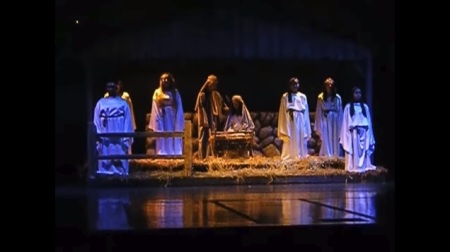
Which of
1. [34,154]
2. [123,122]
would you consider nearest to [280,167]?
[123,122]

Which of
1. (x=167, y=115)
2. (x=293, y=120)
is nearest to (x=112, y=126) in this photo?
(x=167, y=115)

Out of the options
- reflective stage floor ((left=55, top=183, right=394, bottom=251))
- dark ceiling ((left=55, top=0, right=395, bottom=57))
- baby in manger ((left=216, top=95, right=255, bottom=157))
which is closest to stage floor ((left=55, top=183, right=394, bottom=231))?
reflective stage floor ((left=55, top=183, right=394, bottom=251))

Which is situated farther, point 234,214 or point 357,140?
point 357,140

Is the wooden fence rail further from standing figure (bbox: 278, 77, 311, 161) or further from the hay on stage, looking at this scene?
standing figure (bbox: 278, 77, 311, 161)

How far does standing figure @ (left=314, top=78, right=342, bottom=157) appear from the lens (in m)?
12.8

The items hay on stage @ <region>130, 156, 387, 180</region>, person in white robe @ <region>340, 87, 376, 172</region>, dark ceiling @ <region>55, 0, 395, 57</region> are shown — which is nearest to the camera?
hay on stage @ <region>130, 156, 387, 180</region>

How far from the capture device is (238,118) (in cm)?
1270

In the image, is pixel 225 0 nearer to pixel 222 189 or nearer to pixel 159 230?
pixel 222 189

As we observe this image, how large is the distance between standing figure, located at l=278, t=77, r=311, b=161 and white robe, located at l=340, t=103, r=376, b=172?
2.43ft

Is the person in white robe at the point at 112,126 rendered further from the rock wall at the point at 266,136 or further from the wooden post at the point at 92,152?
the rock wall at the point at 266,136

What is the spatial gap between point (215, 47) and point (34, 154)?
29.8ft

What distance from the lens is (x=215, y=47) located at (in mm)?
13219

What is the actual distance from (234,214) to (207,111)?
585cm

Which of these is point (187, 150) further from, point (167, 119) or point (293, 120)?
point (293, 120)
